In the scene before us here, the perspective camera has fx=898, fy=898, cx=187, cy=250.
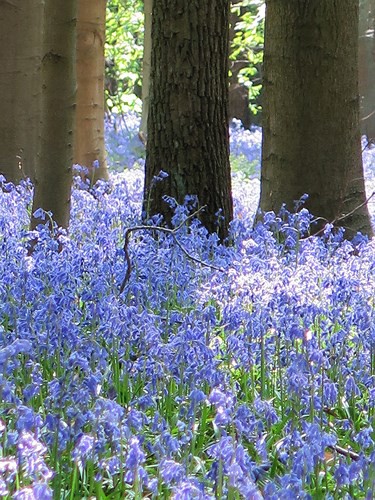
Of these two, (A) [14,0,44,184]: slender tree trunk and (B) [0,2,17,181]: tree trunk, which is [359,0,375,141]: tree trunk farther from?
(B) [0,2,17,181]: tree trunk

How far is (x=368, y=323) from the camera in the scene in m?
3.75

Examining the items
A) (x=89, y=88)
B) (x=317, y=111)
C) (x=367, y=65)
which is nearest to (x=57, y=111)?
(x=317, y=111)

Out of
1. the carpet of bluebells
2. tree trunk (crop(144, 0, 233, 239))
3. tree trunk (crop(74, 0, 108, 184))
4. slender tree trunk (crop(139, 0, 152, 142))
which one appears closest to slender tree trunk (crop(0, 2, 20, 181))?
tree trunk (crop(74, 0, 108, 184))

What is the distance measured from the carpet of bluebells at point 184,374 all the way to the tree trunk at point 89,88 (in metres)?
4.33

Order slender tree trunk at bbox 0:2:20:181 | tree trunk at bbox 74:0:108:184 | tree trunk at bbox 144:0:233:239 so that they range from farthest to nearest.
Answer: tree trunk at bbox 74:0:108:184 < slender tree trunk at bbox 0:2:20:181 < tree trunk at bbox 144:0:233:239

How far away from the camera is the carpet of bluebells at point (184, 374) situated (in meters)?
2.45

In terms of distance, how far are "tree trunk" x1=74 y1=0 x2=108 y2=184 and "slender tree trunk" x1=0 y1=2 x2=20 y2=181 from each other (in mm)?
1366

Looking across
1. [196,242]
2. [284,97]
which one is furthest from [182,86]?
[196,242]

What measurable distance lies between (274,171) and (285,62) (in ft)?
2.71

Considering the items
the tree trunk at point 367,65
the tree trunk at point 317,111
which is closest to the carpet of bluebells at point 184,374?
the tree trunk at point 317,111

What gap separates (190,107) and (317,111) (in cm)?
107

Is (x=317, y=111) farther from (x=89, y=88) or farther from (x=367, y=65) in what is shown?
(x=367, y=65)

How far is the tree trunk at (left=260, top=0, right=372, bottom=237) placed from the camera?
6.68 metres

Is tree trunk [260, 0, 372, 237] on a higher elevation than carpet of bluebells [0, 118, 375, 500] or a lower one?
higher
